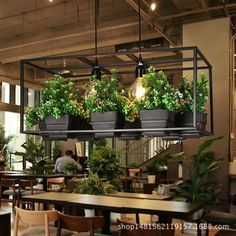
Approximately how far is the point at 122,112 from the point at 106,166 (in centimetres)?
353

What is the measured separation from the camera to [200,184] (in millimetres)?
5934

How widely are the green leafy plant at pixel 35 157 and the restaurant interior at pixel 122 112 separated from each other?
0.03m

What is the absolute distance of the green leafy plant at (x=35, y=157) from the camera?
27.4 ft

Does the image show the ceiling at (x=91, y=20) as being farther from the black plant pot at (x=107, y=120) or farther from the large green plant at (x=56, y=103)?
the black plant pot at (x=107, y=120)

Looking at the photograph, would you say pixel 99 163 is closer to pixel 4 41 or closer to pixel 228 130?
pixel 228 130

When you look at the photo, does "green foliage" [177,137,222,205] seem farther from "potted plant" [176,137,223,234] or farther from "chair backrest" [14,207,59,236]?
"chair backrest" [14,207,59,236]

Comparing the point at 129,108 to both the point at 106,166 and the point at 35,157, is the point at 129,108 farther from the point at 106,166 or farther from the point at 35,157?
the point at 35,157

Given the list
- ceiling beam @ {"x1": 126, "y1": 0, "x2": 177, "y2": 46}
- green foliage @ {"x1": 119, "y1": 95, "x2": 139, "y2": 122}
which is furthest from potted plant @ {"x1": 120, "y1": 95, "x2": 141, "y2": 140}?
ceiling beam @ {"x1": 126, "y1": 0, "x2": 177, "y2": 46}

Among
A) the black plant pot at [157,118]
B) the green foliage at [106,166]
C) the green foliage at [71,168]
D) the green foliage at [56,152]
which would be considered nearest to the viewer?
the black plant pot at [157,118]

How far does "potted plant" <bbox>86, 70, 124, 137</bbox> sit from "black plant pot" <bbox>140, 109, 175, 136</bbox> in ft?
0.80

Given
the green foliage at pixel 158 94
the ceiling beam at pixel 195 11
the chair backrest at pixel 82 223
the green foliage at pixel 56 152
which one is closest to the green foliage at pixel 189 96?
the green foliage at pixel 158 94

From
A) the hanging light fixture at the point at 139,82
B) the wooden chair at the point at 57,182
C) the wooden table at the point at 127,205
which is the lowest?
the wooden chair at the point at 57,182

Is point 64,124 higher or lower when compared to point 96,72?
lower

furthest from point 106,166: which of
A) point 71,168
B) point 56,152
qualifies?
point 56,152
